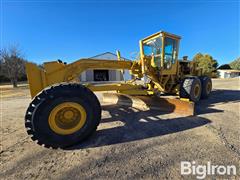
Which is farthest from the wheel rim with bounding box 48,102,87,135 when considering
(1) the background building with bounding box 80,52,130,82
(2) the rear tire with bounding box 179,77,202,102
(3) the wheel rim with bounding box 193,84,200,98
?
(1) the background building with bounding box 80,52,130,82

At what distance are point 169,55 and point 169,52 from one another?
4.5 inches

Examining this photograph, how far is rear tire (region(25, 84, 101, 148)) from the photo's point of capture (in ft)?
8.63

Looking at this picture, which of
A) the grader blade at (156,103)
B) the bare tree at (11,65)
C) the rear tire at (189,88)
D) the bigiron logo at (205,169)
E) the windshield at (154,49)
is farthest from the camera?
the bare tree at (11,65)

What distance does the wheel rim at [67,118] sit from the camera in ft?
9.24

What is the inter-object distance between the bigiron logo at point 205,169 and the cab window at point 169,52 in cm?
390

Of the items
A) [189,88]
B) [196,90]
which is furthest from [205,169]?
[196,90]

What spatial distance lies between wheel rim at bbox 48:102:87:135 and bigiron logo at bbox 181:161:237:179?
6.68 ft

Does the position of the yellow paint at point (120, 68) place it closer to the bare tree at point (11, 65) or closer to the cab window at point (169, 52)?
the cab window at point (169, 52)

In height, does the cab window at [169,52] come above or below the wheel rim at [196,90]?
above

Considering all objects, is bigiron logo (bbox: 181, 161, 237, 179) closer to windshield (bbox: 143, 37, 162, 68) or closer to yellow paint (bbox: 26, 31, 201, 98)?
yellow paint (bbox: 26, 31, 201, 98)

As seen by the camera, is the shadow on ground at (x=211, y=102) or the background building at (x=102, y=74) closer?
the shadow on ground at (x=211, y=102)

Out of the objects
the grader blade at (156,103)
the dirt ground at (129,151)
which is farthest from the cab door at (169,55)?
the dirt ground at (129,151)

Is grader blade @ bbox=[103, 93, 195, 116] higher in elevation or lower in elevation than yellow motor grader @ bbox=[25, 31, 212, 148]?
lower

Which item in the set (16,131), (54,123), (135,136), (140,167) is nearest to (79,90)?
(54,123)
